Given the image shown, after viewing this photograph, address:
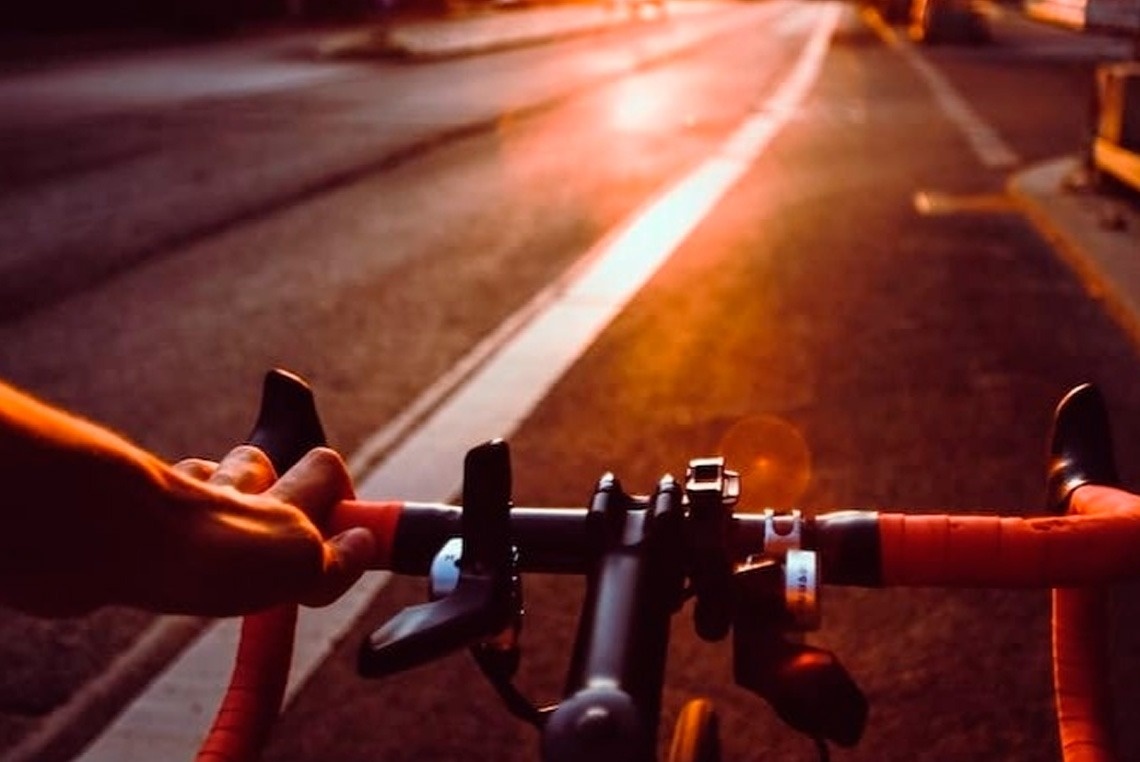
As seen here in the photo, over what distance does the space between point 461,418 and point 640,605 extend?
19.0ft

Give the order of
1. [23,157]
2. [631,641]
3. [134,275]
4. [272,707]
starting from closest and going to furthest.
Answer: [631,641] → [272,707] → [134,275] → [23,157]

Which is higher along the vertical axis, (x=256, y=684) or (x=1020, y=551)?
(x=1020, y=551)

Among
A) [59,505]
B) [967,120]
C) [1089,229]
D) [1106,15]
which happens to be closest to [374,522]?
[59,505]

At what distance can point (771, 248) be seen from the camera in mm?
11922

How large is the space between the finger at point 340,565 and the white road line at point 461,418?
2688mm

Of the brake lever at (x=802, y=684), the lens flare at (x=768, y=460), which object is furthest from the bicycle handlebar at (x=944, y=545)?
the lens flare at (x=768, y=460)

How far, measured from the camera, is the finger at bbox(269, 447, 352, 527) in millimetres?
1575

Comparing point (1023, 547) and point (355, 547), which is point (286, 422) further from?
point (1023, 547)

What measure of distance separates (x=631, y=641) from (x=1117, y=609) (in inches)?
157

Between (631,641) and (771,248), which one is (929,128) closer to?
(771,248)

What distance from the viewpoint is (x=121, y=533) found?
45.1 inches

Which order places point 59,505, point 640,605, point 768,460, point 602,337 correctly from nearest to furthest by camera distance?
point 59,505 < point 640,605 < point 768,460 < point 602,337

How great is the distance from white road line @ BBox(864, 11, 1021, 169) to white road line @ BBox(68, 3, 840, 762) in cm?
337

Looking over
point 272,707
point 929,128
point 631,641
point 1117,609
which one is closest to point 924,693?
point 1117,609
